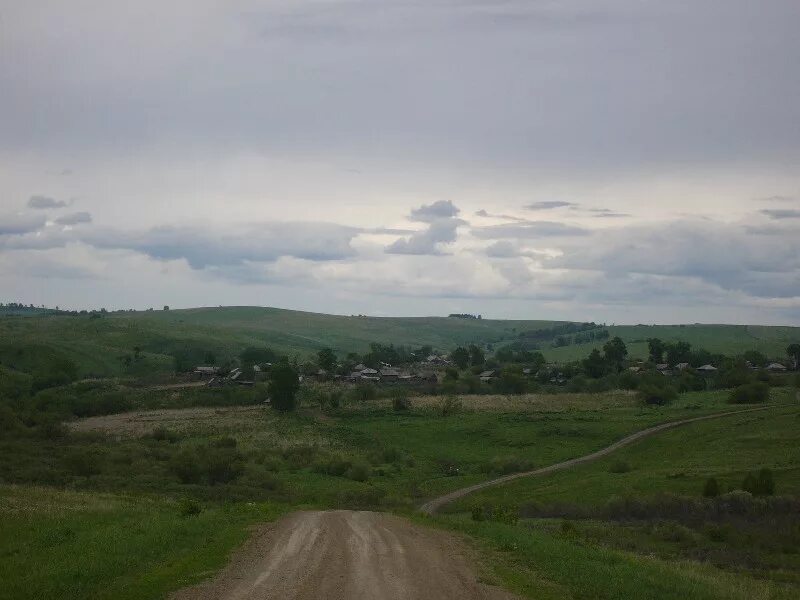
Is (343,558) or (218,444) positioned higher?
(343,558)

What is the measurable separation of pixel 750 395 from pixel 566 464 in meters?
39.9

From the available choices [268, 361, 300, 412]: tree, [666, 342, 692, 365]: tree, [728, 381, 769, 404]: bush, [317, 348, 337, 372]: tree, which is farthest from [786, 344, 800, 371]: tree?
[268, 361, 300, 412]: tree

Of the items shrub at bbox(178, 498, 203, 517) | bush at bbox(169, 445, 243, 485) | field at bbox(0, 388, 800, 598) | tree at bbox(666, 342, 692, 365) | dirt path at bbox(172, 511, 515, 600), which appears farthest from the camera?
tree at bbox(666, 342, 692, 365)

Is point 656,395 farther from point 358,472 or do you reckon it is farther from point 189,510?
point 189,510

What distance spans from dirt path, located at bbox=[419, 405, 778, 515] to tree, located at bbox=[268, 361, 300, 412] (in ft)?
134

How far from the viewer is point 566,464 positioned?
59.3 metres

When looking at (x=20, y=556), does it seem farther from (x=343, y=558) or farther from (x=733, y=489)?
(x=733, y=489)

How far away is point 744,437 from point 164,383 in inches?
3706

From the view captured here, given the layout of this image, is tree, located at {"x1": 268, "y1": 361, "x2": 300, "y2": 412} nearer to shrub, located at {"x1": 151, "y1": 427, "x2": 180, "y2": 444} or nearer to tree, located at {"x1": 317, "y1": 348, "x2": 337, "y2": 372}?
shrub, located at {"x1": 151, "y1": 427, "x2": 180, "y2": 444}

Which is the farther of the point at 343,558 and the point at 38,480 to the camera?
the point at 38,480

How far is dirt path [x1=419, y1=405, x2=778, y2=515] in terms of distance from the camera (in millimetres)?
44312

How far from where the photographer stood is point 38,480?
41.4m

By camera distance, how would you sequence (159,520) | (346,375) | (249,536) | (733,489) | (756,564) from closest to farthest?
(249,536)
(159,520)
(756,564)
(733,489)
(346,375)

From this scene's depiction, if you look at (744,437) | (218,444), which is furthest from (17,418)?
(744,437)
